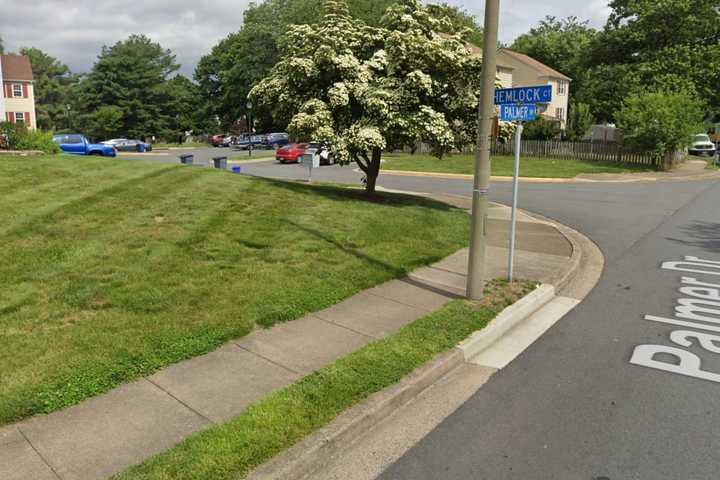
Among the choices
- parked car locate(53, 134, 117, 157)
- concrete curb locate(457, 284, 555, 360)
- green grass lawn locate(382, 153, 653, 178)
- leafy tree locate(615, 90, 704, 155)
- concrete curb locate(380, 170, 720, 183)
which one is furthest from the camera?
parked car locate(53, 134, 117, 157)

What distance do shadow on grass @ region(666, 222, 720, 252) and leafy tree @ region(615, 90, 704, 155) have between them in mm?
18235

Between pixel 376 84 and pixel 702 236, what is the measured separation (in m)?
8.19

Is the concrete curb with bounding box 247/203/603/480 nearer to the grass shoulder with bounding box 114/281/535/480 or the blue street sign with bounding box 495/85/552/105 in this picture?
the grass shoulder with bounding box 114/281/535/480

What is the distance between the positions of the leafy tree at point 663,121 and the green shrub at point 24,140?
2950cm

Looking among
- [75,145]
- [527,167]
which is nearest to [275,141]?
[75,145]

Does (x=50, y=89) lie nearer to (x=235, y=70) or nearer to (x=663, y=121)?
(x=235, y=70)

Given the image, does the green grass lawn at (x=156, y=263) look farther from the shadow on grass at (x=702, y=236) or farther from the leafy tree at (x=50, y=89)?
the leafy tree at (x=50, y=89)

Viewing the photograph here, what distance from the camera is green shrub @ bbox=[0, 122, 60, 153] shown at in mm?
20094

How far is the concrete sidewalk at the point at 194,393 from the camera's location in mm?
3371

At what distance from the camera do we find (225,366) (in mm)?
4703

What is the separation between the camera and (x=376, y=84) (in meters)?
12.7

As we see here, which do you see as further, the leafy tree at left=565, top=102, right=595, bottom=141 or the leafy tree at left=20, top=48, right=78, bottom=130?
the leafy tree at left=20, top=48, right=78, bottom=130

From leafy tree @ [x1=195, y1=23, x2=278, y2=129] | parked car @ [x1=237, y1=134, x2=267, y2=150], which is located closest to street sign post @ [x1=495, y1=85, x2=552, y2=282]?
parked car @ [x1=237, y1=134, x2=267, y2=150]

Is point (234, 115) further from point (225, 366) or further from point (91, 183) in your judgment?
point (225, 366)
